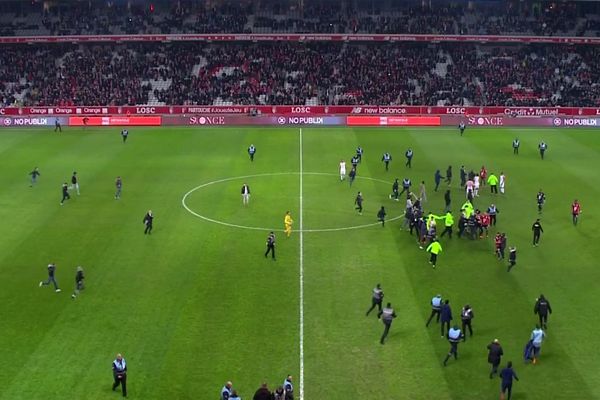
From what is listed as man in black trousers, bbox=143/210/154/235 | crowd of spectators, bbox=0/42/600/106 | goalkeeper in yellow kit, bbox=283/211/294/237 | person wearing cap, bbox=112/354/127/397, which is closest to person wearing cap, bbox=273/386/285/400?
person wearing cap, bbox=112/354/127/397

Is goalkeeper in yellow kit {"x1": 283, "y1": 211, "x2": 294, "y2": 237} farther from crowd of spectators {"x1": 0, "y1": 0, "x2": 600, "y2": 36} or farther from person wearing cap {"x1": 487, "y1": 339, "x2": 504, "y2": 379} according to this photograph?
crowd of spectators {"x1": 0, "y1": 0, "x2": 600, "y2": 36}

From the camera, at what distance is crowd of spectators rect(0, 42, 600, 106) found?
87062mm

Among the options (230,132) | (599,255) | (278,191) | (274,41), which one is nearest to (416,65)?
(274,41)

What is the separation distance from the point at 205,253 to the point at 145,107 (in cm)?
4822

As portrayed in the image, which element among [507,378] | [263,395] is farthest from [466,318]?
[263,395]

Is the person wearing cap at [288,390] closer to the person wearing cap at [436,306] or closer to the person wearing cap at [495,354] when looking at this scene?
the person wearing cap at [495,354]

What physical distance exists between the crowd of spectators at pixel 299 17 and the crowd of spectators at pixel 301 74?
261 centimetres

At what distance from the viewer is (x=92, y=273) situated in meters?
34.5

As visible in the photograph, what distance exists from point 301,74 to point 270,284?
2411 inches

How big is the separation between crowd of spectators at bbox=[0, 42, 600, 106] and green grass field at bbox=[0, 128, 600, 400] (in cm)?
2943

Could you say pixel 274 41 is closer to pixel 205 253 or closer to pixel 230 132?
pixel 230 132

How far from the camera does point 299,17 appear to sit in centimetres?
9794

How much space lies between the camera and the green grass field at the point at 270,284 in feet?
82.9

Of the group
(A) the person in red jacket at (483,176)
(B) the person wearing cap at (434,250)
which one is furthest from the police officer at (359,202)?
(A) the person in red jacket at (483,176)
